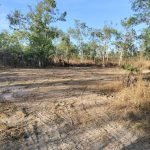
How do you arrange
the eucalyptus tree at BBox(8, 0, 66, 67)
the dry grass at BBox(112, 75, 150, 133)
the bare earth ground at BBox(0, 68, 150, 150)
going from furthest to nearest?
the eucalyptus tree at BBox(8, 0, 66, 67) < the dry grass at BBox(112, 75, 150, 133) < the bare earth ground at BBox(0, 68, 150, 150)

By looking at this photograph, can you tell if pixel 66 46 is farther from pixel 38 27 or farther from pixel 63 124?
pixel 63 124

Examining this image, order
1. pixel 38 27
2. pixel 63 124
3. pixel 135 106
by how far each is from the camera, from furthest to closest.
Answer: pixel 38 27 < pixel 135 106 < pixel 63 124

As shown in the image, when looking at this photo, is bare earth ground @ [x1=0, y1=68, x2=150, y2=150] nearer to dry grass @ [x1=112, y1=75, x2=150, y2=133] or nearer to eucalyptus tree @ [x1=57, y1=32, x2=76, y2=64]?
dry grass @ [x1=112, y1=75, x2=150, y2=133]

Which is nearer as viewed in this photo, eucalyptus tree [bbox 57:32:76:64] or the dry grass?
the dry grass

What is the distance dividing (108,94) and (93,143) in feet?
13.9

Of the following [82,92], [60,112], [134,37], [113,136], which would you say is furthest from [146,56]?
[134,37]

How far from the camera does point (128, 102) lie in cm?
848

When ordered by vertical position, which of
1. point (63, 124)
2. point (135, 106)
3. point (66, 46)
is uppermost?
point (66, 46)

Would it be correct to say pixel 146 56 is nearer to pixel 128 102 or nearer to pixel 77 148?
pixel 128 102

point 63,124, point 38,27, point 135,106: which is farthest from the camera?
point 38,27

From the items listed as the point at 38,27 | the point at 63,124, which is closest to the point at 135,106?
the point at 63,124

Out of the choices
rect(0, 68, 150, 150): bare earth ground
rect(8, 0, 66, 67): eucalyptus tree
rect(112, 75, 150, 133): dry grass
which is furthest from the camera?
rect(8, 0, 66, 67): eucalyptus tree

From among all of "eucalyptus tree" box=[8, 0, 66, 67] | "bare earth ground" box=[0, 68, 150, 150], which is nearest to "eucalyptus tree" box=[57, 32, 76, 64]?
"eucalyptus tree" box=[8, 0, 66, 67]

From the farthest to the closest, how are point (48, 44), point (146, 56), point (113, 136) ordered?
point (48, 44) → point (146, 56) → point (113, 136)
